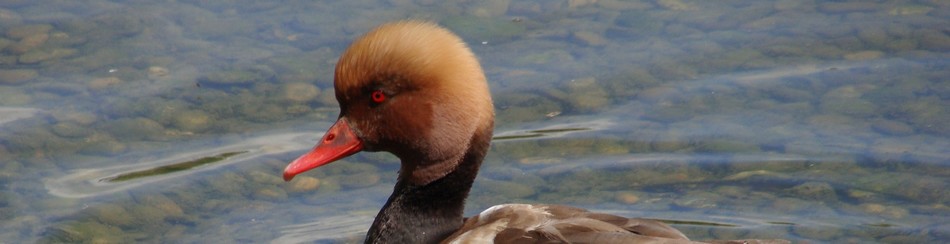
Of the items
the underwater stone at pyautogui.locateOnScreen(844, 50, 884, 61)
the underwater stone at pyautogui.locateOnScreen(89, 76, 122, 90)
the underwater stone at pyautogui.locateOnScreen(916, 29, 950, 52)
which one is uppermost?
the underwater stone at pyautogui.locateOnScreen(916, 29, 950, 52)

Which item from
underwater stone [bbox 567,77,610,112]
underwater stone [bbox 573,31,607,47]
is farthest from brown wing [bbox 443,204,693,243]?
underwater stone [bbox 573,31,607,47]

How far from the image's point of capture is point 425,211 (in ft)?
22.4

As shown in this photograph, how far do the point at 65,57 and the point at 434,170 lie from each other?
3.85m

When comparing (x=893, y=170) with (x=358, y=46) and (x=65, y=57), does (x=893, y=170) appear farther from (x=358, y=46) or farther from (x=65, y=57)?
(x=65, y=57)

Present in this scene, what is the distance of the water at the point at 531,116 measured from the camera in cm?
807

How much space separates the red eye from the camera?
255 inches

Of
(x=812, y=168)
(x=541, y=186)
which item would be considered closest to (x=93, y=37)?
(x=541, y=186)

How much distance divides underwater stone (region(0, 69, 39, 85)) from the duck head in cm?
341

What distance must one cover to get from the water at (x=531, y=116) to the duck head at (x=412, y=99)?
56.9 inches

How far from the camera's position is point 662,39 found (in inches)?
384

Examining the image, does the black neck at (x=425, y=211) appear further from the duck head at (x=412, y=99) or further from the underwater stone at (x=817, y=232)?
the underwater stone at (x=817, y=232)

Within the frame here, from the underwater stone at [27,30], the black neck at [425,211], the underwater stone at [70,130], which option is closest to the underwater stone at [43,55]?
the underwater stone at [27,30]

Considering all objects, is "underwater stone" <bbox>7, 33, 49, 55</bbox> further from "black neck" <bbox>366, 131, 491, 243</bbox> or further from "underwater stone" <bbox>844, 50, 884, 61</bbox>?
"underwater stone" <bbox>844, 50, 884, 61</bbox>

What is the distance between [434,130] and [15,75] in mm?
3905
